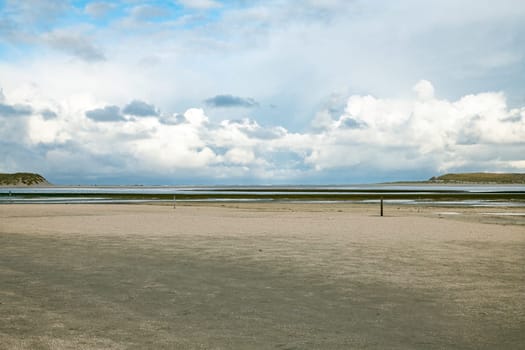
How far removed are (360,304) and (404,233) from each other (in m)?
15.0

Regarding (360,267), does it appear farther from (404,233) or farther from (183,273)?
(404,233)

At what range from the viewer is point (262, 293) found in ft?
37.4

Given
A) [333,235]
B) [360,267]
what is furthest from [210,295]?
[333,235]

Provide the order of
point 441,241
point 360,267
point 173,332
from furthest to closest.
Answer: point 441,241, point 360,267, point 173,332

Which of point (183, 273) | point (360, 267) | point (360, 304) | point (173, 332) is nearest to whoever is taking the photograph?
point (173, 332)

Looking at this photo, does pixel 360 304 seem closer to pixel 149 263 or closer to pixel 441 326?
pixel 441 326

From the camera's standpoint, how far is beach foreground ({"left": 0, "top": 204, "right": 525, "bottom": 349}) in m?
8.18

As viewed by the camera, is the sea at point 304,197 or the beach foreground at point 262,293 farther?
the sea at point 304,197

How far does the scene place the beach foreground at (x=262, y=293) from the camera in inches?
322

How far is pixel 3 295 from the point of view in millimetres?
11055

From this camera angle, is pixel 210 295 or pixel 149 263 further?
pixel 149 263

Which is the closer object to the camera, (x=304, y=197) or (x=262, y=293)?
(x=262, y=293)

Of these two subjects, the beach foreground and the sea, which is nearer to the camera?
the beach foreground

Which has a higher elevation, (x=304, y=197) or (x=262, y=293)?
(x=304, y=197)
